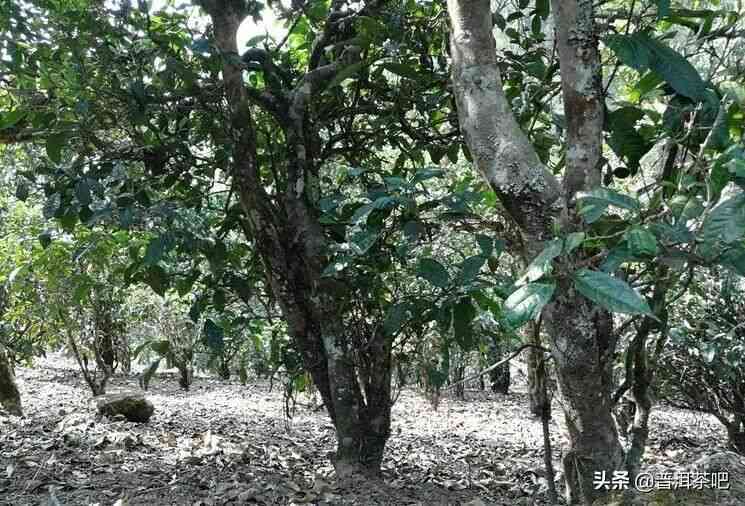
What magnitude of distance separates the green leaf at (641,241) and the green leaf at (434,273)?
0.65 meters

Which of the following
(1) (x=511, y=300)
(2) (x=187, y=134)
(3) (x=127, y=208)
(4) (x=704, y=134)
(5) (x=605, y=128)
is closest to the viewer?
(1) (x=511, y=300)

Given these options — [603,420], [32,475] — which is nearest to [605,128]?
[603,420]

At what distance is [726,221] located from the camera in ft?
3.37

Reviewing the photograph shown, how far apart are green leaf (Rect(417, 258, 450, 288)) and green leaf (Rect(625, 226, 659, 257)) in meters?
0.65

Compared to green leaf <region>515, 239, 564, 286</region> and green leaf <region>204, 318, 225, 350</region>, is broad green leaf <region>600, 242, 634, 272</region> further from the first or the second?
green leaf <region>204, 318, 225, 350</region>

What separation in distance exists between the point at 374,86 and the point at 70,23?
4.03 feet

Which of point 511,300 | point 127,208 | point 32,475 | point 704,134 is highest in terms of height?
point 704,134

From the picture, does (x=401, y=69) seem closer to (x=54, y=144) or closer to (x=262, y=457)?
(x=54, y=144)

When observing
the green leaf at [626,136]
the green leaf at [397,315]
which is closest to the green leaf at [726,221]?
the green leaf at [626,136]

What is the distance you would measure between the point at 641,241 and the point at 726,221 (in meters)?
0.13

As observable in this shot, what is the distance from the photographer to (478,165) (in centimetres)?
160

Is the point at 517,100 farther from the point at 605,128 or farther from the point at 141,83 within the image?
the point at 141,83

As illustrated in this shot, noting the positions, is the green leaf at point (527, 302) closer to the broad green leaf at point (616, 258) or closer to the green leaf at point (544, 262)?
the green leaf at point (544, 262)

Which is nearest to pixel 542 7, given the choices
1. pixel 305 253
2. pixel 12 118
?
pixel 305 253
